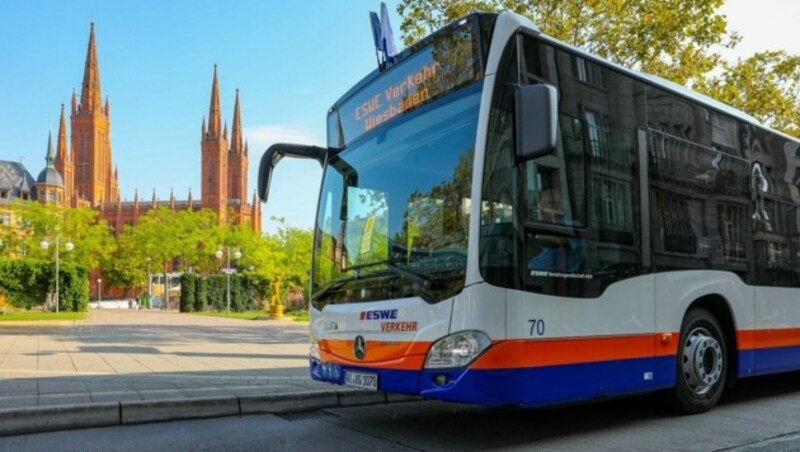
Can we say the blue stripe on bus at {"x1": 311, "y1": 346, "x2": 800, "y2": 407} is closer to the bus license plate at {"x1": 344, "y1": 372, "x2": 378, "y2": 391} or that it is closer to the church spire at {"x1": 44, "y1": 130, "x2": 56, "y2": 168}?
the bus license plate at {"x1": 344, "y1": 372, "x2": 378, "y2": 391}

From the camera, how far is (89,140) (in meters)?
143

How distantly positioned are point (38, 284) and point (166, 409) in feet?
108

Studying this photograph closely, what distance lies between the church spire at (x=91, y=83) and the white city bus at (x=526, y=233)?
152 metres

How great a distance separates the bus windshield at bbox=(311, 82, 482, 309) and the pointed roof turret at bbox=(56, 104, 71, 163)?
14800 centimetres

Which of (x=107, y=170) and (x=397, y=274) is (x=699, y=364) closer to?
(x=397, y=274)

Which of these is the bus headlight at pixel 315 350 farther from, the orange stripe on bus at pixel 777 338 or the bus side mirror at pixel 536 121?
the orange stripe on bus at pixel 777 338

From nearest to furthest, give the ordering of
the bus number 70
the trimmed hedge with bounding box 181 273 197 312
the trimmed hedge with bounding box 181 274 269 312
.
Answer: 1. the bus number 70
2. the trimmed hedge with bounding box 181 273 197 312
3. the trimmed hedge with bounding box 181 274 269 312

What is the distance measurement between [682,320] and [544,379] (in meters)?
2.05

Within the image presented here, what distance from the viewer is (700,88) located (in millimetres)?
14922

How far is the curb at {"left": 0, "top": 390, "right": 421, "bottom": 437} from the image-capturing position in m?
5.87

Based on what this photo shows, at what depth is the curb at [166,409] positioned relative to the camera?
19.2ft

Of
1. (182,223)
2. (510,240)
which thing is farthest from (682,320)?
(182,223)

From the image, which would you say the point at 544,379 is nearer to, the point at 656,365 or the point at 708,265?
the point at 656,365

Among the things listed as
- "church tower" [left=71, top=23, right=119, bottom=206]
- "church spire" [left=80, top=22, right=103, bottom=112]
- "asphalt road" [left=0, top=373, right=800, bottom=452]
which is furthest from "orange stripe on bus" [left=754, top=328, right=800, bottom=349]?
"church spire" [left=80, top=22, right=103, bottom=112]
